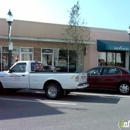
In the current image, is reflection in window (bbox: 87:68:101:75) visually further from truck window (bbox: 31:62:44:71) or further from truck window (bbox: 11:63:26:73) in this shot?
truck window (bbox: 11:63:26:73)

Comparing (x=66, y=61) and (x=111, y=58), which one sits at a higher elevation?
(x=111, y=58)

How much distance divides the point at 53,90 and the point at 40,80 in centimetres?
77

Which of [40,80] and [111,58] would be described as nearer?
[40,80]

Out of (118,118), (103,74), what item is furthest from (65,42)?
(118,118)

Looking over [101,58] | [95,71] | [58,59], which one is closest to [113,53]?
[101,58]

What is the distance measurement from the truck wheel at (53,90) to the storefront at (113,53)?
10808mm

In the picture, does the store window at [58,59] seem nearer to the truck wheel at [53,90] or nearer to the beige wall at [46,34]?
the beige wall at [46,34]

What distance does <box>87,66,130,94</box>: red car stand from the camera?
11.8 metres

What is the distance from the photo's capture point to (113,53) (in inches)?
845

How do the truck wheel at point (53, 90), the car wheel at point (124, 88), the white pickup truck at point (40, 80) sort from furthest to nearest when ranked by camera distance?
the car wheel at point (124, 88) < the truck wheel at point (53, 90) < the white pickup truck at point (40, 80)

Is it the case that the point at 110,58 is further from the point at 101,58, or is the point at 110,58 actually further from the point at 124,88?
the point at 124,88

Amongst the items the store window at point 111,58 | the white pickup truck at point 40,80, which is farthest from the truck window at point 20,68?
the store window at point 111,58

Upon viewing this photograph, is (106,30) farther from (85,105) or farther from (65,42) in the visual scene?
(85,105)

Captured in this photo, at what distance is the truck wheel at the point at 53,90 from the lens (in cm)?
977
